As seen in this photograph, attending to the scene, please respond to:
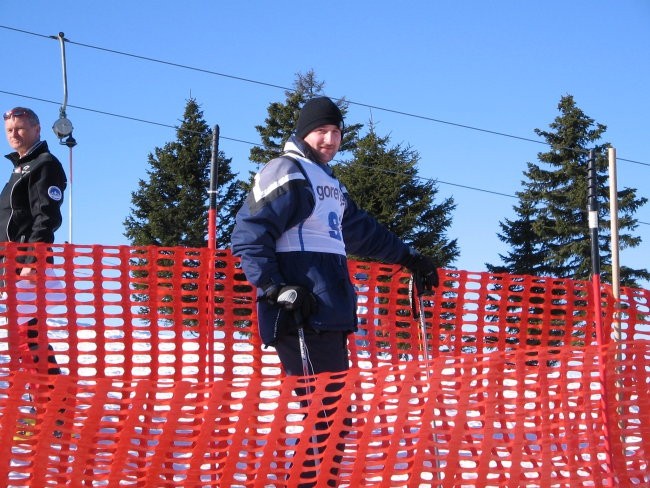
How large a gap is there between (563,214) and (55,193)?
87.6 feet

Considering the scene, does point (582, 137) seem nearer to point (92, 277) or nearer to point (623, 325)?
point (623, 325)

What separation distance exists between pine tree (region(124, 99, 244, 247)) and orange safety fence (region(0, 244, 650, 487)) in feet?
83.2

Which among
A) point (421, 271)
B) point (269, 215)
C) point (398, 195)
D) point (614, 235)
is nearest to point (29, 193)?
point (269, 215)

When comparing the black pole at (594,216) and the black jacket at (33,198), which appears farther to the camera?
the black pole at (594,216)

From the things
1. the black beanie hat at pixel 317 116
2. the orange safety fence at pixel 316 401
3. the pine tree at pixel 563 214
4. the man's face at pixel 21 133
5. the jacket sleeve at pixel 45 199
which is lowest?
the orange safety fence at pixel 316 401

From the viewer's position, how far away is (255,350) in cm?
479

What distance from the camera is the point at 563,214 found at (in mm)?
28922

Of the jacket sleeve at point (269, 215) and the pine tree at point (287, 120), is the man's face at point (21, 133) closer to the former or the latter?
the jacket sleeve at point (269, 215)

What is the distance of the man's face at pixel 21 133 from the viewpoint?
4688 mm

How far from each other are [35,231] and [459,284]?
2915mm

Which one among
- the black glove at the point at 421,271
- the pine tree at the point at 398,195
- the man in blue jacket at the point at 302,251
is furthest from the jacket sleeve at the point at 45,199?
the pine tree at the point at 398,195

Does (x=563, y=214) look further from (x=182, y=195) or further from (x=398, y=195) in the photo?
(x=182, y=195)

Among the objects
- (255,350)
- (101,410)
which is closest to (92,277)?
(255,350)

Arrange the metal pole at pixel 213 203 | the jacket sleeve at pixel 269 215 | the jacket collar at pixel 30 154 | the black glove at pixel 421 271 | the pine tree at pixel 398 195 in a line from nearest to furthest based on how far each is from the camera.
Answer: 1. the jacket sleeve at pixel 269 215
2. the black glove at pixel 421 271
3. the jacket collar at pixel 30 154
4. the metal pole at pixel 213 203
5. the pine tree at pixel 398 195
